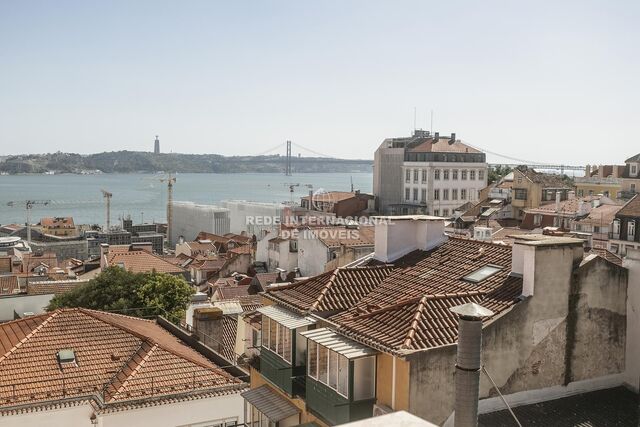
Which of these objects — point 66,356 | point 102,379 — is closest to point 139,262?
point 66,356

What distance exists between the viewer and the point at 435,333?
764 cm

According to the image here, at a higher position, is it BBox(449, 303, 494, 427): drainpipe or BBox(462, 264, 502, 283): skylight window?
BBox(462, 264, 502, 283): skylight window

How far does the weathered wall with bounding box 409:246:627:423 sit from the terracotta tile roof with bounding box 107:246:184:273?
78.7 ft

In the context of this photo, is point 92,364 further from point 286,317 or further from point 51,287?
point 51,287

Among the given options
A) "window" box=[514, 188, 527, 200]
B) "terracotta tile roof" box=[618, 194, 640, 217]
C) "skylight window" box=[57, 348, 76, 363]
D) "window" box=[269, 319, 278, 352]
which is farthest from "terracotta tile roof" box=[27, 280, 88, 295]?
"window" box=[514, 188, 527, 200]

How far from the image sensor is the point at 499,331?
7922 millimetres

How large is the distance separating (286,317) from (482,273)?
107 inches

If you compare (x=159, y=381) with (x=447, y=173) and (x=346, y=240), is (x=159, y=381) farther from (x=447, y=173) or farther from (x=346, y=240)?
(x=447, y=173)

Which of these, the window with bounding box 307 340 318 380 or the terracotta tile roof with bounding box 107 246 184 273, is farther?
the terracotta tile roof with bounding box 107 246 184 273

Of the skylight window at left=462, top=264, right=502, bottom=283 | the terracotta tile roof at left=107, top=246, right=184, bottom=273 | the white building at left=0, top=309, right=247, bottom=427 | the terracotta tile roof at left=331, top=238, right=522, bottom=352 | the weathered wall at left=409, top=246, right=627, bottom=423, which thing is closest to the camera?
the weathered wall at left=409, top=246, right=627, bottom=423

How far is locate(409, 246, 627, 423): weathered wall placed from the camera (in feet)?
24.0

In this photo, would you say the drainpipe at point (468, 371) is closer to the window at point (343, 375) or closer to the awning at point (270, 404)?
the window at point (343, 375)

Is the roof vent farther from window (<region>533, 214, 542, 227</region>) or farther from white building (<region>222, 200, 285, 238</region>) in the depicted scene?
white building (<region>222, 200, 285, 238</region>)

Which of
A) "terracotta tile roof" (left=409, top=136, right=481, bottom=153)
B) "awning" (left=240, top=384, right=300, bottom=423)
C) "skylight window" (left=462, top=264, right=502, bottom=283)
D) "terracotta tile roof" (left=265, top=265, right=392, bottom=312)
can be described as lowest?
"awning" (left=240, top=384, right=300, bottom=423)
